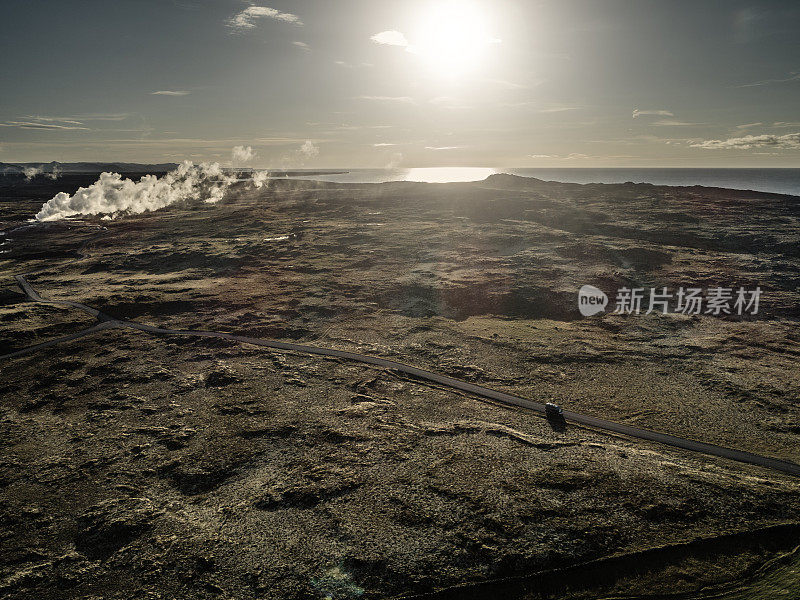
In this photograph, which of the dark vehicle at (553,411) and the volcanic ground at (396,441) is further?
the dark vehicle at (553,411)

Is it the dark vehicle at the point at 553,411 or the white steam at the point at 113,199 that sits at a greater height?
the white steam at the point at 113,199

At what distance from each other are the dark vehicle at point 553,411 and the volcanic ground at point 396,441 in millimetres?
860

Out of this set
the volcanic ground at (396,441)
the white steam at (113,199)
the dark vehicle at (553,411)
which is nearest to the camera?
the volcanic ground at (396,441)

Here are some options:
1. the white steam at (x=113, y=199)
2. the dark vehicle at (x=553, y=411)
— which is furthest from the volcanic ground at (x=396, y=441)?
the white steam at (x=113, y=199)

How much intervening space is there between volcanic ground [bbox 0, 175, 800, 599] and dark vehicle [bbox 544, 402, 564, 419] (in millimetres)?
860

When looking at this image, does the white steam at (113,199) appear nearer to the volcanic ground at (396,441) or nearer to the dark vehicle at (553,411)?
the volcanic ground at (396,441)

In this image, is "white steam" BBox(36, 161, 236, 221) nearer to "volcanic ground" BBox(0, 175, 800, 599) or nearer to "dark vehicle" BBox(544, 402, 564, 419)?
"volcanic ground" BBox(0, 175, 800, 599)

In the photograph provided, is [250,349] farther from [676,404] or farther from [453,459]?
[676,404]

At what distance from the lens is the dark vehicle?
91.7 feet

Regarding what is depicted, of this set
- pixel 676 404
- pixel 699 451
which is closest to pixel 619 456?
pixel 699 451

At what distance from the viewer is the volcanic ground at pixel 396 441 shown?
59.5 ft

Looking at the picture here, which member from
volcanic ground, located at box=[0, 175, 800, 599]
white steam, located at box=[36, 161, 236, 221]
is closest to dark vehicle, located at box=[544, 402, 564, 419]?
volcanic ground, located at box=[0, 175, 800, 599]

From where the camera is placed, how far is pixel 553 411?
2806cm

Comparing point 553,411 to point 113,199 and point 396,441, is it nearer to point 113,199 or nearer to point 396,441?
point 396,441
